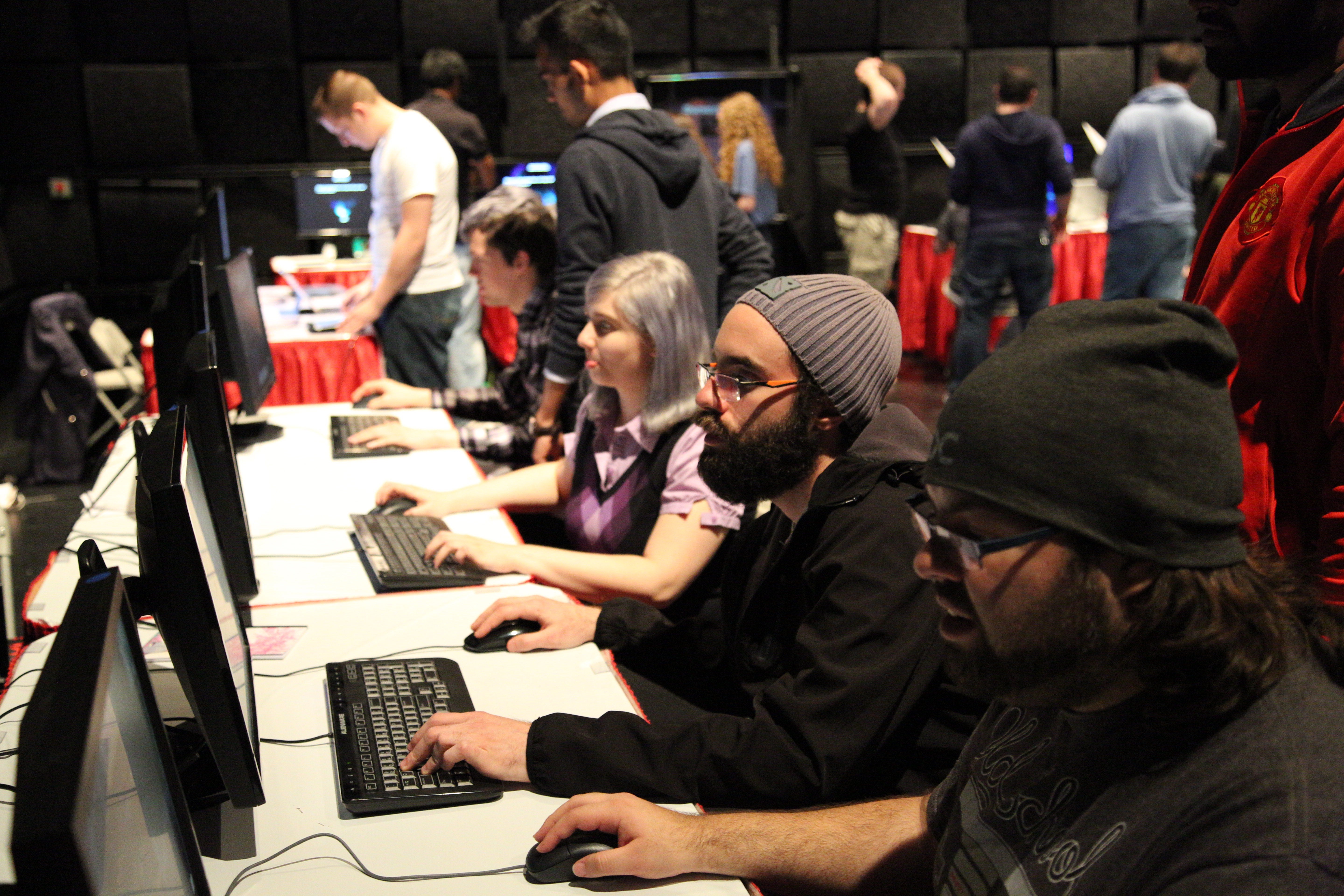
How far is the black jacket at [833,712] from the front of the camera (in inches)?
49.7

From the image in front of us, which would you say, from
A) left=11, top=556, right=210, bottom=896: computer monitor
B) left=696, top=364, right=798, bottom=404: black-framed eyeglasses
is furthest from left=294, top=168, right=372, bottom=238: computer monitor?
left=11, top=556, right=210, bottom=896: computer monitor

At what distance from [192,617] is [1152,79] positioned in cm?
865

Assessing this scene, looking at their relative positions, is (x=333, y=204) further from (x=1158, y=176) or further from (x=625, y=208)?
(x=1158, y=176)

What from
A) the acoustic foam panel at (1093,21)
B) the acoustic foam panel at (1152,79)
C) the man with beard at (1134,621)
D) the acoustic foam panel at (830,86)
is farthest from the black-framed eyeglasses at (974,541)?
the acoustic foam panel at (1152,79)

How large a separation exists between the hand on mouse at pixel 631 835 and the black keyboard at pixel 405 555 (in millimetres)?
813

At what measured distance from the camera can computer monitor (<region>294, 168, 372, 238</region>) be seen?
5.56 m

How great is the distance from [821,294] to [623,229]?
4.82 feet

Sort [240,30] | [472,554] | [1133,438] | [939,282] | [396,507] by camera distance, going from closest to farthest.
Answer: [1133,438], [472,554], [396,507], [939,282], [240,30]

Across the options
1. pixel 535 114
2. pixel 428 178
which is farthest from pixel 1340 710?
pixel 535 114

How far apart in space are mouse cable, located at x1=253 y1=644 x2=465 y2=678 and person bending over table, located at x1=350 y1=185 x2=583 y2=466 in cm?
120

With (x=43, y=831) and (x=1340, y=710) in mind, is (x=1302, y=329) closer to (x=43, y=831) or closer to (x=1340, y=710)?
(x=1340, y=710)

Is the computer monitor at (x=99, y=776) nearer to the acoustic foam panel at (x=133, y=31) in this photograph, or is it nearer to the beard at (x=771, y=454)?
the beard at (x=771, y=454)

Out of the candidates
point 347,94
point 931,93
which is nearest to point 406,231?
point 347,94

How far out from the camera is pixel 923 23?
7.91 metres
